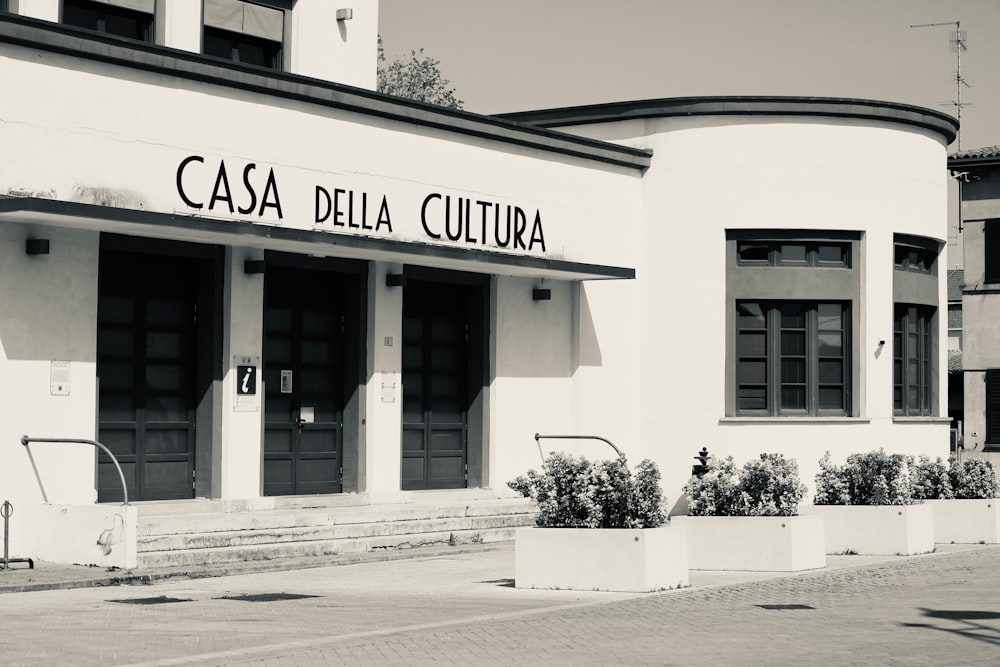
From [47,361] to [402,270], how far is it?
561 centimetres

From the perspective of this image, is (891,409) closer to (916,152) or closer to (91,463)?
(916,152)

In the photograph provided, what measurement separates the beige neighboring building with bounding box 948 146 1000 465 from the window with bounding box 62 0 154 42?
20623 millimetres

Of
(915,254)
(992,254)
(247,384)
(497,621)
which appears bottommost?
(497,621)

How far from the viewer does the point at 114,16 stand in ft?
66.2

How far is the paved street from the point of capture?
10.2m

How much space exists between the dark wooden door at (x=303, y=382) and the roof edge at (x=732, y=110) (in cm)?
600

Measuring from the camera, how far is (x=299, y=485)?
1939 centimetres

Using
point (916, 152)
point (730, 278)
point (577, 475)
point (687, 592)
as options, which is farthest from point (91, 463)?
point (916, 152)

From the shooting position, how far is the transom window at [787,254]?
2327 centimetres

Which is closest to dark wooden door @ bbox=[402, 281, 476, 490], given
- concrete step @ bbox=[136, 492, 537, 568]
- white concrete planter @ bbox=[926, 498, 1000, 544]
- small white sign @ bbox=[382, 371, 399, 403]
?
concrete step @ bbox=[136, 492, 537, 568]

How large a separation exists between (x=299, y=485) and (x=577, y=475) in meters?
6.09

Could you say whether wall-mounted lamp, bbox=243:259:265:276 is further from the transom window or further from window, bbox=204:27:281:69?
the transom window

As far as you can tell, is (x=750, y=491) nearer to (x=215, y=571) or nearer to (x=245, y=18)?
(x=215, y=571)

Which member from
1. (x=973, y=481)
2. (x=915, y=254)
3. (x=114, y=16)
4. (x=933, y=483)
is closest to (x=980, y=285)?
(x=915, y=254)
